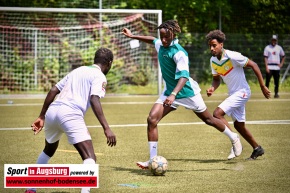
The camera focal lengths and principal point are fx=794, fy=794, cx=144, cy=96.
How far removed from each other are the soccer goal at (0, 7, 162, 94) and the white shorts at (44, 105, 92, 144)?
1961 centimetres

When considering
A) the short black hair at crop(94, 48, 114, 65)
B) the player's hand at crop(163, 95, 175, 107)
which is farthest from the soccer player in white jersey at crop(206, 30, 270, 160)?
the short black hair at crop(94, 48, 114, 65)

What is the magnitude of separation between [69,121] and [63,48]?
2095cm

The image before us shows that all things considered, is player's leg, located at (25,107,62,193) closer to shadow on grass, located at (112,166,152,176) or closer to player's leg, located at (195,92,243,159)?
shadow on grass, located at (112,166,152,176)

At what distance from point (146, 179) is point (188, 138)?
189 inches

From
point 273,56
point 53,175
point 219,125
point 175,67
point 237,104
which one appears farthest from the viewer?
point 273,56

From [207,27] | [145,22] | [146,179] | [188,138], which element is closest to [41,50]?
[145,22]

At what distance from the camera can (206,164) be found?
1097 cm

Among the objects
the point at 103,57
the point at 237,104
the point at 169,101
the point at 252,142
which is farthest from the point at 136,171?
the point at 103,57

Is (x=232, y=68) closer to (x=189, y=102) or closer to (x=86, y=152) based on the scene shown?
(x=189, y=102)

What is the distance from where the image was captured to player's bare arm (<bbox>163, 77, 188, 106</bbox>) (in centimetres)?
1013

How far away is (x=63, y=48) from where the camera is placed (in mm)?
28672

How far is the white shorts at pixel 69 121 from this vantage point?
791 cm

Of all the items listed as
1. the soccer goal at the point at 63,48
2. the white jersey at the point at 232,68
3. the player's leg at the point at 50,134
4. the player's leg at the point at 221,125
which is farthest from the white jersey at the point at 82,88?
the soccer goal at the point at 63,48

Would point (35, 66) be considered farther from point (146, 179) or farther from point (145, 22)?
point (146, 179)
